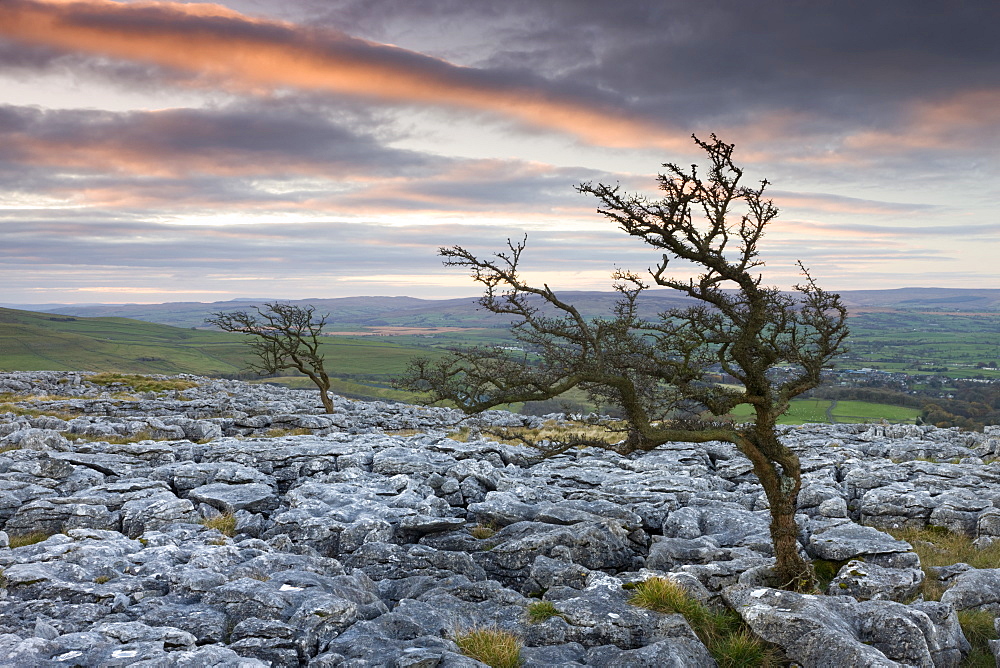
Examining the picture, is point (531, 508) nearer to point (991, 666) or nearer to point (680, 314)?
point (680, 314)

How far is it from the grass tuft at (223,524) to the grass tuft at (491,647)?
396 inches

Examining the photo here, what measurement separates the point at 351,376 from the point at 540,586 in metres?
183

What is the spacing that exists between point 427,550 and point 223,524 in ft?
23.1

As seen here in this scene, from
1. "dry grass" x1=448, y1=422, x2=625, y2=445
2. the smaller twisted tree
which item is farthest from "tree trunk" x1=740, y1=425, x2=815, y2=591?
the smaller twisted tree

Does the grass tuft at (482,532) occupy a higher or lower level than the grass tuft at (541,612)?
lower

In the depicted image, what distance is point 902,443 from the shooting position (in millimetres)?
36281

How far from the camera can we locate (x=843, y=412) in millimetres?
92438

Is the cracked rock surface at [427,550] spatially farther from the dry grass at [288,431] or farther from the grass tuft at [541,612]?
the dry grass at [288,431]

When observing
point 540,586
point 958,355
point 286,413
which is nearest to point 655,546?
point 540,586

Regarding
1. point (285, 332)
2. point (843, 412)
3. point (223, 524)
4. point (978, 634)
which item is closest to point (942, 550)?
point (978, 634)

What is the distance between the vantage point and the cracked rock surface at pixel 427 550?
1059 centimetres

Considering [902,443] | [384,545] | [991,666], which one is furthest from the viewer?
[902,443]

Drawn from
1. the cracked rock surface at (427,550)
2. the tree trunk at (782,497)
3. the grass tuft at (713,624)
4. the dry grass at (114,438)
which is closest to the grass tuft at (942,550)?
the cracked rock surface at (427,550)

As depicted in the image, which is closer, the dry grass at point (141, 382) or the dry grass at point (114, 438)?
the dry grass at point (114, 438)
